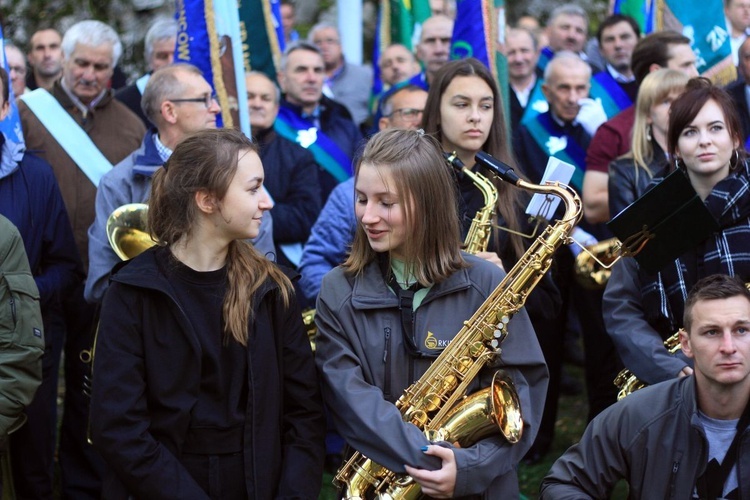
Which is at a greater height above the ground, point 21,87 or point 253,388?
point 21,87

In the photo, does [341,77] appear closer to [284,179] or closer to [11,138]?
[284,179]

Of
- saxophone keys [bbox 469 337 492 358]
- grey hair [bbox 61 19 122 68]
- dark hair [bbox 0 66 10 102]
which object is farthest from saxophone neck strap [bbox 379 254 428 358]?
grey hair [bbox 61 19 122 68]

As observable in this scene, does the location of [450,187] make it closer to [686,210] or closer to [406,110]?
[686,210]

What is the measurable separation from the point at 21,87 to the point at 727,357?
5.69m

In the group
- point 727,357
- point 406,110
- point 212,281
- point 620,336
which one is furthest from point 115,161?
point 727,357

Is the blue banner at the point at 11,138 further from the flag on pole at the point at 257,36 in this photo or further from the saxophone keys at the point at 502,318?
the saxophone keys at the point at 502,318

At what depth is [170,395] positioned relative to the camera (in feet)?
12.5

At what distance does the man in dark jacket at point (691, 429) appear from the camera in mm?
3742

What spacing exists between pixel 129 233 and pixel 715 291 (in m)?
2.44

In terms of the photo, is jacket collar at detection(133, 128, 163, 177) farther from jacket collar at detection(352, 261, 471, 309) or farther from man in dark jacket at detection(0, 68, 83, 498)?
jacket collar at detection(352, 261, 471, 309)

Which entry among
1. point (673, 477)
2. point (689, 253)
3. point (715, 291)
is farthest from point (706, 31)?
point (673, 477)

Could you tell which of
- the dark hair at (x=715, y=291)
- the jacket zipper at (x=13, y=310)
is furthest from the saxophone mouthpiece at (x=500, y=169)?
the jacket zipper at (x=13, y=310)

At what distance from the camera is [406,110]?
6.47 metres

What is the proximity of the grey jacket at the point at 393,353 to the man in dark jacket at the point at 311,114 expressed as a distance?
138 inches
